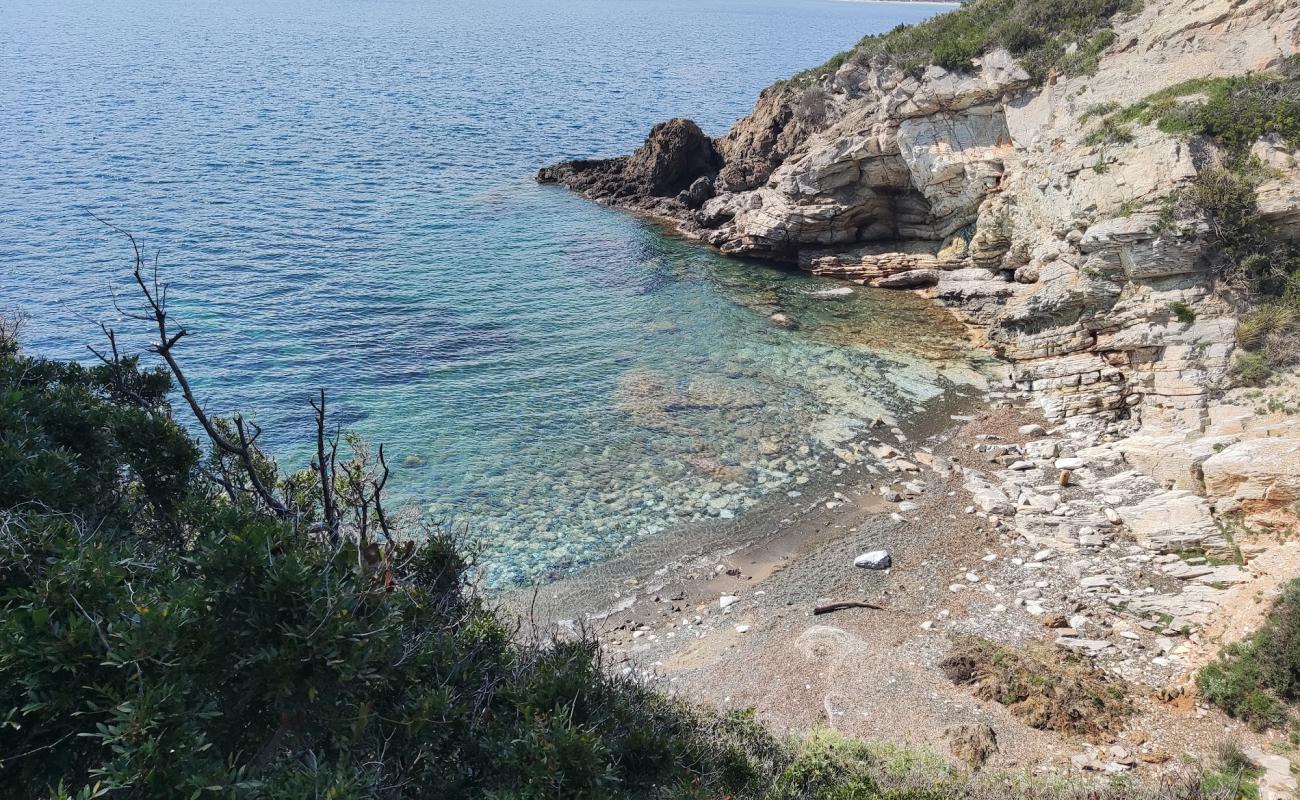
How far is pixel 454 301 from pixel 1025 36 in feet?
83.5

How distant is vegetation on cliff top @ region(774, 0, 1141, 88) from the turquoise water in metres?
10.4

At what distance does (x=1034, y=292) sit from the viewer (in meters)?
26.9

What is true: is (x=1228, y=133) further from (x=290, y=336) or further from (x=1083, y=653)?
(x=290, y=336)

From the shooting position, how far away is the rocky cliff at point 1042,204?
21984 mm

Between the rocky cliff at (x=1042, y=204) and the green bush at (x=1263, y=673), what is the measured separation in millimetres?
4033

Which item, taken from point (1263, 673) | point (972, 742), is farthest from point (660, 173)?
point (1263, 673)

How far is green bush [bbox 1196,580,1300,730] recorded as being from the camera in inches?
451

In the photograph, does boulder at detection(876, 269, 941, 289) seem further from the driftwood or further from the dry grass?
the dry grass

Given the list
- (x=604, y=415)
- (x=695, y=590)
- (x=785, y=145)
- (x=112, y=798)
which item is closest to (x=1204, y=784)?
(x=695, y=590)

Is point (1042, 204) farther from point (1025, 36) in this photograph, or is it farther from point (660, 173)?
point (660, 173)

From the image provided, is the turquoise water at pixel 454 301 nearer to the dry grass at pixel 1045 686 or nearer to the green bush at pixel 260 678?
the dry grass at pixel 1045 686

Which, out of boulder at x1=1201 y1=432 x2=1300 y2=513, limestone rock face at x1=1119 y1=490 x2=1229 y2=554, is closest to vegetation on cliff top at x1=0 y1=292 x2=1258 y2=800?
limestone rock face at x1=1119 y1=490 x2=1229 y2=554

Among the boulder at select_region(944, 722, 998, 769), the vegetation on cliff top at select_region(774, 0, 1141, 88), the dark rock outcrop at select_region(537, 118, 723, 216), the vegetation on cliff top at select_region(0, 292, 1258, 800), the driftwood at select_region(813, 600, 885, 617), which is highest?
the vegetation on cliff top at select_region(774, 0, 1141, 88)

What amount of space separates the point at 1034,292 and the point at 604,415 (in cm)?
1552
